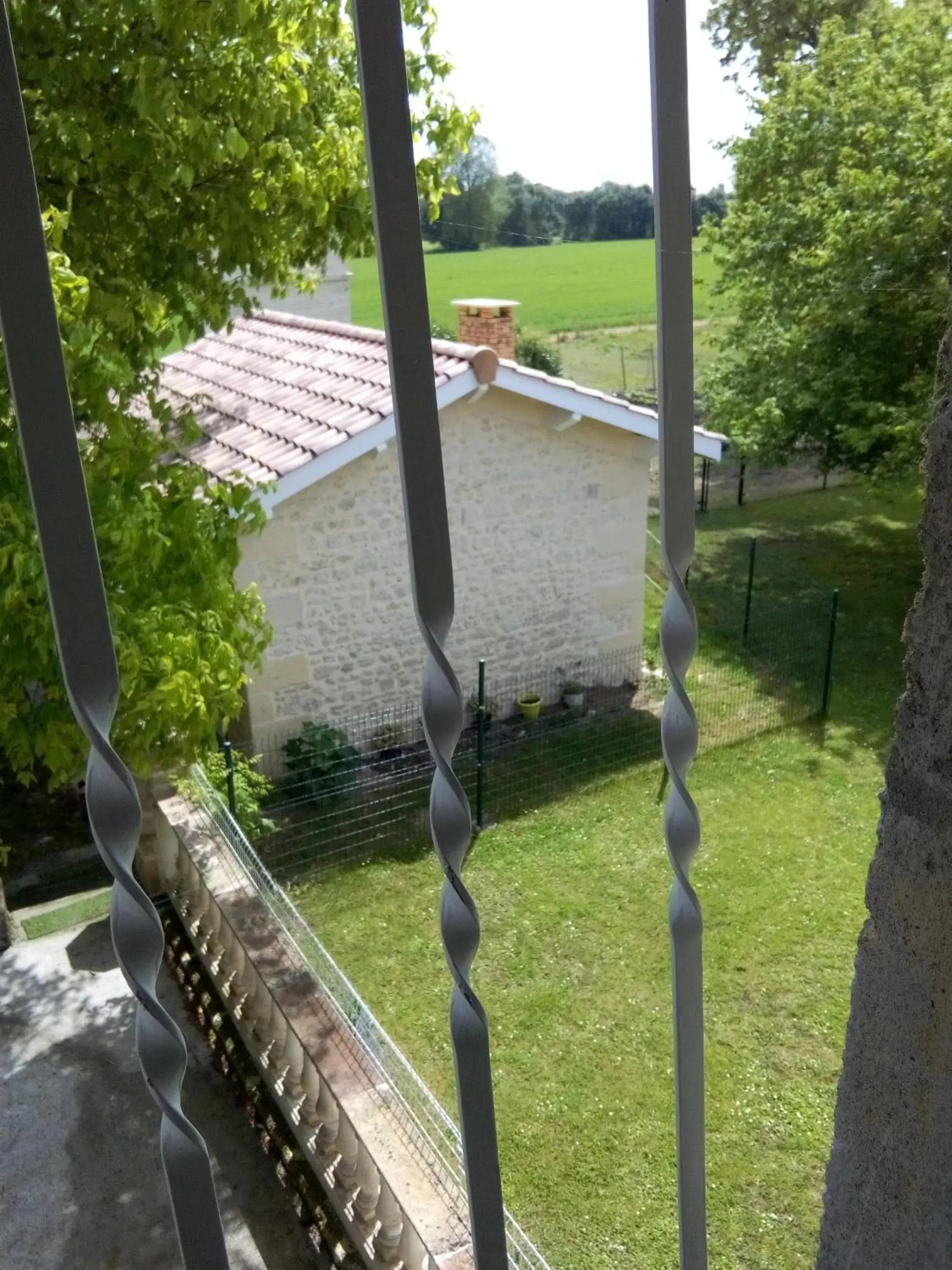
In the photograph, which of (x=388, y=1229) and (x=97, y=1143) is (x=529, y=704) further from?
→ (x=388, y=1229)

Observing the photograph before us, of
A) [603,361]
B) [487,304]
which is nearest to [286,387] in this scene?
[487,304]

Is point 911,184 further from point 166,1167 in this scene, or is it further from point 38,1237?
point 166,1167

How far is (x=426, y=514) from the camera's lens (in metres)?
0.62

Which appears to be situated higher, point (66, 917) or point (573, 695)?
point (66, 917)

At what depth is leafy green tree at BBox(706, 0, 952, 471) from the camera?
8500 mm

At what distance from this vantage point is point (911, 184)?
8.59 metres

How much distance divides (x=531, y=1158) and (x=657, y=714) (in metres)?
4.30

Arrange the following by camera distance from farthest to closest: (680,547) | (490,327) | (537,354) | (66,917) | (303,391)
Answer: (537,354) < (490,327) < (303,391) < (66,917) < (680,547)

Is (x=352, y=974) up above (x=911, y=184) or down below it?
below

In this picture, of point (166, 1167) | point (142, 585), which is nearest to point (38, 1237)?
point (142, 585)

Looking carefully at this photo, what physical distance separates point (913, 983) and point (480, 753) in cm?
600

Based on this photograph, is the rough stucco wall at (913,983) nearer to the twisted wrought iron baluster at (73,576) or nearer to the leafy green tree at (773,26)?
the twisted wrought iron baluster at (73,576)

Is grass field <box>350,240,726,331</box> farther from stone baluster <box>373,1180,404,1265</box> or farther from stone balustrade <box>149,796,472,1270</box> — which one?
stone baluster <box>373,1180,404,1265</box>

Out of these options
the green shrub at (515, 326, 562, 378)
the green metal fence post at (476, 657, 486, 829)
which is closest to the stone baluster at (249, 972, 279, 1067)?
the green metal fence post at (476, 657, 486, 829)
